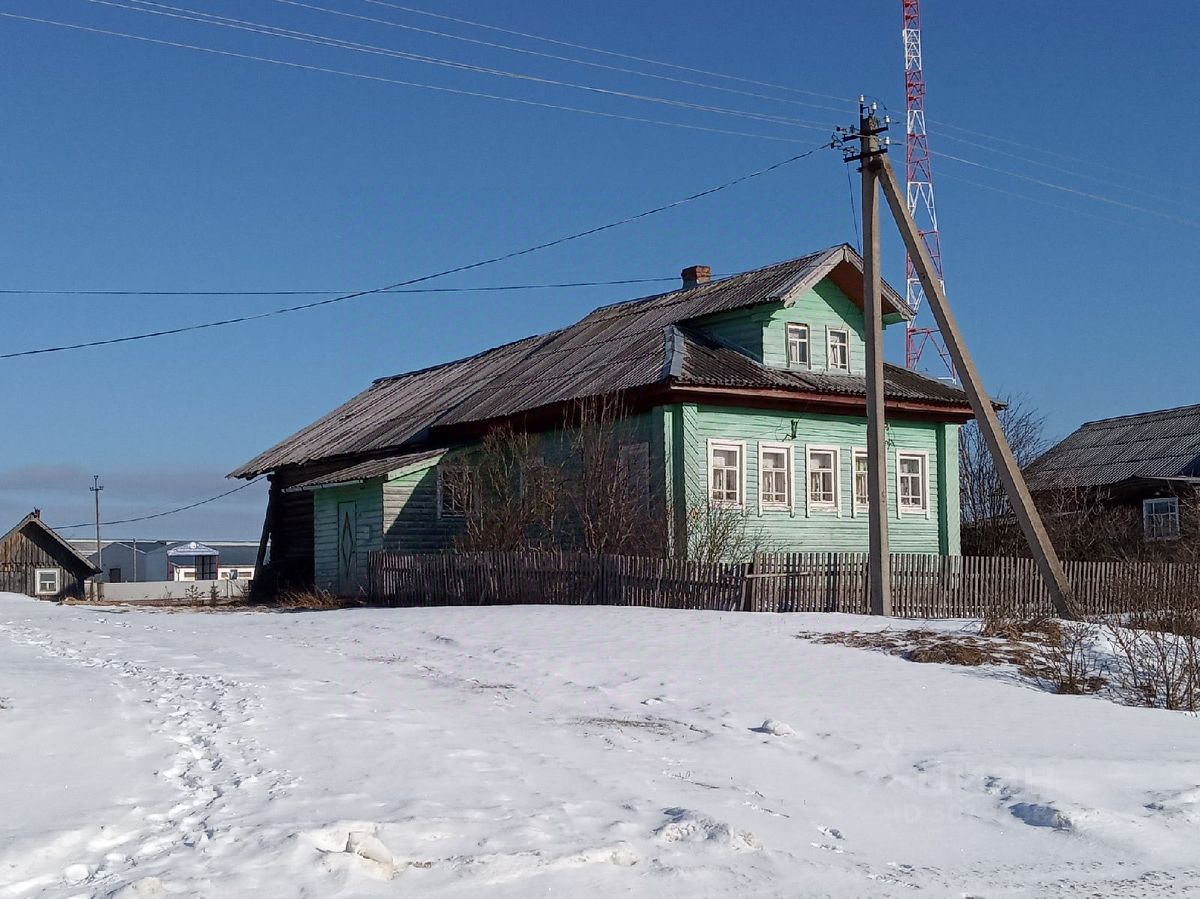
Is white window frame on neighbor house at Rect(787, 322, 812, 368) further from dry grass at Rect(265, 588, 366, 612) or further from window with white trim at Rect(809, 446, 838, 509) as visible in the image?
dry grass at Rect(265, 588, 366, 612)

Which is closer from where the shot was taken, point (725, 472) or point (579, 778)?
point (579, 778)

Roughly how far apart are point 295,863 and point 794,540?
2075 centimetres

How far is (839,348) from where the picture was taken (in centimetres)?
2819

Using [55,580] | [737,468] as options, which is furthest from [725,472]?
[55,580]

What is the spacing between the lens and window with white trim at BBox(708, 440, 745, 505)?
25281mm

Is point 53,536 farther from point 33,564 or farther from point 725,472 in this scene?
point 725,472

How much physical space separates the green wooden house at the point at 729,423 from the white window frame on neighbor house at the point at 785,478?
0.03 m

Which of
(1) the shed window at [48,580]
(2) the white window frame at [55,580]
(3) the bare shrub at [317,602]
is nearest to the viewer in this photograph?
(3) the bare shrub at [317,602]

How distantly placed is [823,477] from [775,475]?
1.30 metres

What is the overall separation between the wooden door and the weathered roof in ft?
2.82

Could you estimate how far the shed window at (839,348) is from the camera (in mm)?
28047

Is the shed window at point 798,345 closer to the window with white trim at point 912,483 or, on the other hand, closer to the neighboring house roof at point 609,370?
the neighboring house roof at point 609,370

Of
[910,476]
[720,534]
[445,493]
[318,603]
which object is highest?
[910,476]

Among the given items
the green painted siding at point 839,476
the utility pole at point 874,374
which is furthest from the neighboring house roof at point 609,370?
the utility pole at point 874,374
